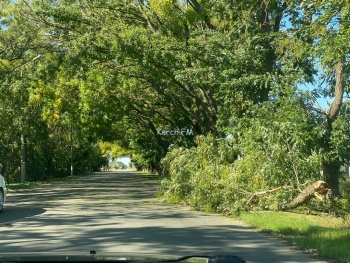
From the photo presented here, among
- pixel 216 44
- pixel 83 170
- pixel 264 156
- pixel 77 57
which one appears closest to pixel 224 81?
pixel 216 44

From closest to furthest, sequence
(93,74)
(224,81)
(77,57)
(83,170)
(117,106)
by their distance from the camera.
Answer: (224,81) < (77,57) < (93,74) < (117,106) < (83,170)

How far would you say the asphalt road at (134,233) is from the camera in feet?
36.9

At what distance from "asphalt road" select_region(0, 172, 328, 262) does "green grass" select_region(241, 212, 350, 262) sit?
1.42 feet

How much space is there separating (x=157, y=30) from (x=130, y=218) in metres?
13.1

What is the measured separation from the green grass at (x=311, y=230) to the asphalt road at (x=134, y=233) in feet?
1.42

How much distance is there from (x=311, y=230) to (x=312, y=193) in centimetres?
254

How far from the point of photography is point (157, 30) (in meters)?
28.1

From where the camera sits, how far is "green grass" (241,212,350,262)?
1114cm

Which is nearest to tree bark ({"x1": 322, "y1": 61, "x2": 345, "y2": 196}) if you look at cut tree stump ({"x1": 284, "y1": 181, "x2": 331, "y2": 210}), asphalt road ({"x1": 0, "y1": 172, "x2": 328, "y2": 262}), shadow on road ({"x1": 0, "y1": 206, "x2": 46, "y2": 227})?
cut tree stump ({"x1": 284, "y1": 181, "x2": 331, "y2": 210})

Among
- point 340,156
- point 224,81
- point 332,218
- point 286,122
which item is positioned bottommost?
point 332,218

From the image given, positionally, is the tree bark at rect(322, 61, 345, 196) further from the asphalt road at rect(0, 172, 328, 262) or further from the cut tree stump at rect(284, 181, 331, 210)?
the asphalt road at rect(0, 172, 328, 262)

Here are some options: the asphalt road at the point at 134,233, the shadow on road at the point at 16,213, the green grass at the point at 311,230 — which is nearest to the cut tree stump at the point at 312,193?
the green grass at the point at 311,230

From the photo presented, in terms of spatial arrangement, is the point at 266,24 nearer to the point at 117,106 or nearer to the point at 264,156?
the point at 264,156

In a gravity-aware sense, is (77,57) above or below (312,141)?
above
